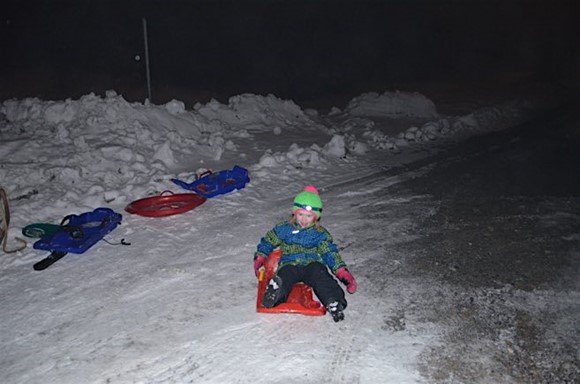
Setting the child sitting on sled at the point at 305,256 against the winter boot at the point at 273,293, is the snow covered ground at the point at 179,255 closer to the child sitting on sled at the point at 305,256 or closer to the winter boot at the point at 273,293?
the winter boot at the point at 273,293

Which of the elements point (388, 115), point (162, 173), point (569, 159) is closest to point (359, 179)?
point (162, 173)

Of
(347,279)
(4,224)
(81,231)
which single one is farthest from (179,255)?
(4,224)

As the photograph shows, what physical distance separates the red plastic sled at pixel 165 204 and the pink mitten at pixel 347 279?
2696 millimetres

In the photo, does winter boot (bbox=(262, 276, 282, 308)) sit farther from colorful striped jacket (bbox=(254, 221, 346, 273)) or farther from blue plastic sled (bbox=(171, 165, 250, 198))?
blue plastic sled (bbox=(171, 165, 250, 198))

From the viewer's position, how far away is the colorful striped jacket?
167 inches

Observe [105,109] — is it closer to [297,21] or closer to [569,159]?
[569,159]

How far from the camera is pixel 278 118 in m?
11.6

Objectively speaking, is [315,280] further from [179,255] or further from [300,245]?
[179,255]

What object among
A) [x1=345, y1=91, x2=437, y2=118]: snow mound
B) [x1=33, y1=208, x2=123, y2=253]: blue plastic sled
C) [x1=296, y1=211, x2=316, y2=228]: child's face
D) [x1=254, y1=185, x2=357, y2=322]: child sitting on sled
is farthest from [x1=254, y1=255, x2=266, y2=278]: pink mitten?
[x1=345, y1=91, x2=437, y2=118]: snow mound

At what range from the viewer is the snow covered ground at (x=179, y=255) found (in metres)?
3.33

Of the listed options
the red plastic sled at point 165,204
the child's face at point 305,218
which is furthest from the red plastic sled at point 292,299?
the red plastic sled at point 165,204

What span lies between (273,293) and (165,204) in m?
3.14

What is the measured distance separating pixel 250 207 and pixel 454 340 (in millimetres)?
3614

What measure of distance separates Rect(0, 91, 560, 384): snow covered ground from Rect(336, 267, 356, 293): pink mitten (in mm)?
163
